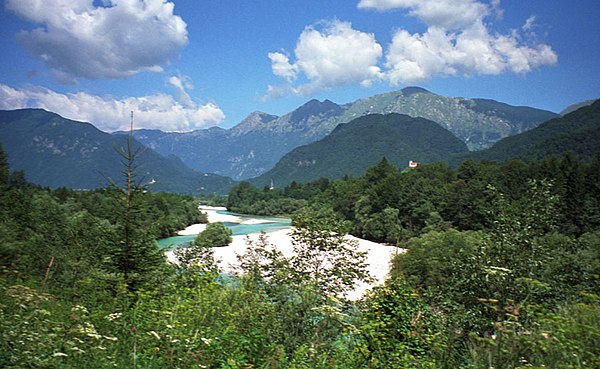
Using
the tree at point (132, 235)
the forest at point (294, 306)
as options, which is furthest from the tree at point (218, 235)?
the tree at point (132, 235)

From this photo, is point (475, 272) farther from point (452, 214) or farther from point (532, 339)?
point (452, 214)

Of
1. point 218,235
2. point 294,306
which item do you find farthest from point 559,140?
point 294,306

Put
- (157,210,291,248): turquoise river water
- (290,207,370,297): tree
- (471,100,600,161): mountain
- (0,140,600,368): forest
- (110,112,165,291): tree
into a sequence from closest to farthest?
(0,140,600,368): forest
(110,112,165,291): tree
(290,207,370,297): tree
(157,210,291,248): turquoise river water
(471,100,600,161): mountain

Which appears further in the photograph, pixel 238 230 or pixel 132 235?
pixel 238 230

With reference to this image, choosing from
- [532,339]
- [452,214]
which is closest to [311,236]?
[532,339]

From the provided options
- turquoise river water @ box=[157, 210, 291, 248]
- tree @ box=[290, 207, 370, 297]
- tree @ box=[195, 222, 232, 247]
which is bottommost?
turquoise river water @ box=[157, 210, 291, 248]

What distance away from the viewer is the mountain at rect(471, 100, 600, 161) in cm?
9525

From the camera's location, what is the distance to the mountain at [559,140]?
95.2 metres

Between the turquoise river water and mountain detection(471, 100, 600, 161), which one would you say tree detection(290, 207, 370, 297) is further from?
mountain detection(471, 100, 600, 161)

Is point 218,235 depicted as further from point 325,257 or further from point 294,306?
point 294,306

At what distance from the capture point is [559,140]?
338 feet

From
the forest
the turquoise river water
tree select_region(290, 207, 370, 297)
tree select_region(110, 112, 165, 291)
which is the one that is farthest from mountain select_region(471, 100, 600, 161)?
tree select_region(110, 112, 165, 291)

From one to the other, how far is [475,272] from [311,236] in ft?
15.9

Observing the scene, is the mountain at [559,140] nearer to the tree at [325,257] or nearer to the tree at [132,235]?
the tree at [325,257]
